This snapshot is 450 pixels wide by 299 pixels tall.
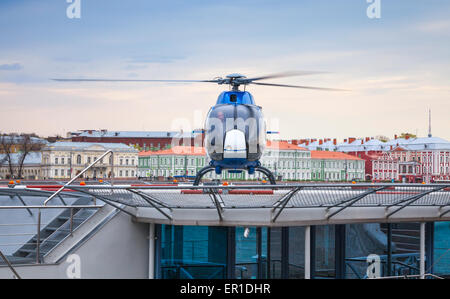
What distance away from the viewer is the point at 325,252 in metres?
19.5

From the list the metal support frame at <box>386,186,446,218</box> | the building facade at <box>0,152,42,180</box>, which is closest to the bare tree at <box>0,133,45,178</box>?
the building facade at <box>0,152,42,180</box>

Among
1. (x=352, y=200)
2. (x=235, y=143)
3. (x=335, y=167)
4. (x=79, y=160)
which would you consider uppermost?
(x=79, y=160)

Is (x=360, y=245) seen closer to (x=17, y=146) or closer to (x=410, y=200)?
(x=410, y=200)

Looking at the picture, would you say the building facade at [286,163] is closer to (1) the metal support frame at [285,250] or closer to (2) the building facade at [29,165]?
(2) the building facade at [29,165]

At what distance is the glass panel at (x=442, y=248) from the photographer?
20.8 metres

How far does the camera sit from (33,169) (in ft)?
475

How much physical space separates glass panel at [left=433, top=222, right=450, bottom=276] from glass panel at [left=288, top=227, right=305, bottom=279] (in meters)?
4.51

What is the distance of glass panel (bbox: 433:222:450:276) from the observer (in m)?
20.8

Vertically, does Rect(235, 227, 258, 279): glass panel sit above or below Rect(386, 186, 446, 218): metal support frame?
below

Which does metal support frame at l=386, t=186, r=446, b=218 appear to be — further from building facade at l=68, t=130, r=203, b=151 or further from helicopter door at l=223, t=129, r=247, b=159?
building facade at l=68, t=130, r=203, b=151

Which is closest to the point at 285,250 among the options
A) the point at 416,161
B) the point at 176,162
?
the point at 176,162

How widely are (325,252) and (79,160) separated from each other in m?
131

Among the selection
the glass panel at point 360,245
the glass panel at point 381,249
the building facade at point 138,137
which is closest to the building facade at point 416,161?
the building facade at point 138,137
